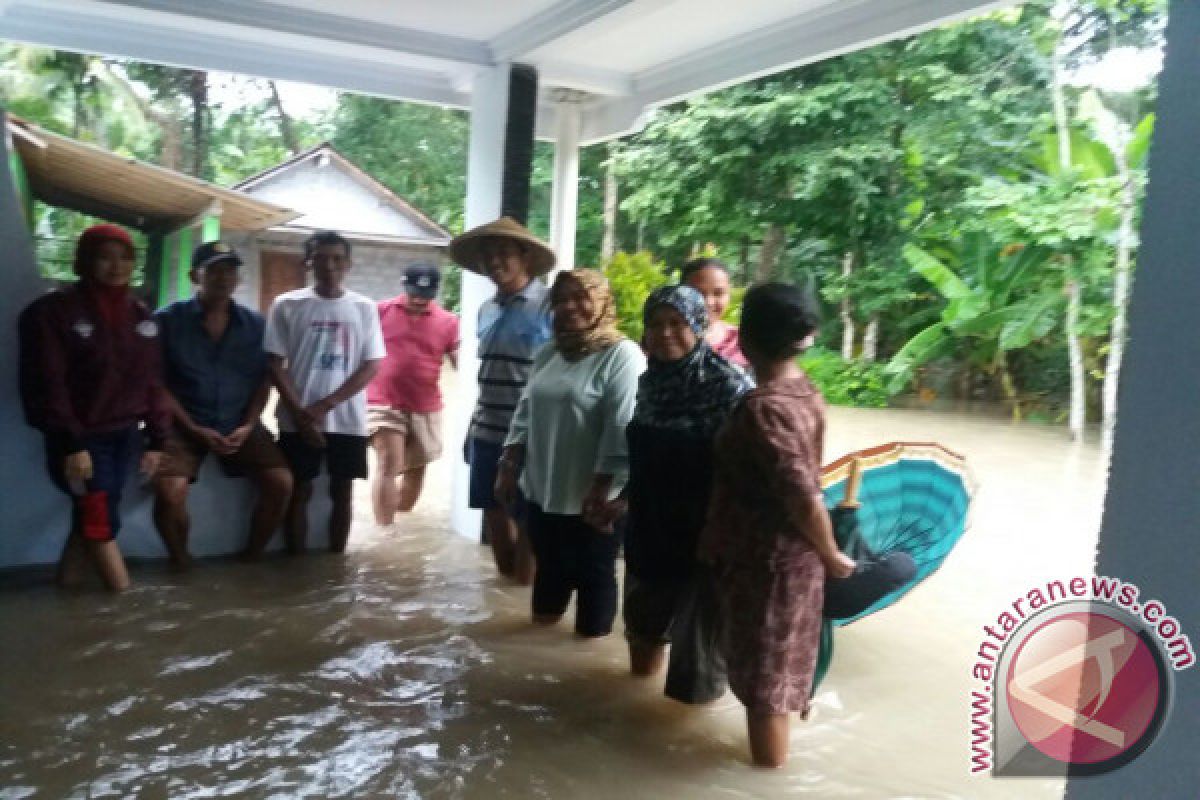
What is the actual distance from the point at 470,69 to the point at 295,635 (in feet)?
11.5

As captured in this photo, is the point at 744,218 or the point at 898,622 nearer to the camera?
the point at 898,622

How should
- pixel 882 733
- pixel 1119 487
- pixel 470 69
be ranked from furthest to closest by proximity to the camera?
pixel 470 69 → pixel 882 733 → pixel 1119 487

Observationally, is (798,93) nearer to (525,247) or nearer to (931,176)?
(931,176)

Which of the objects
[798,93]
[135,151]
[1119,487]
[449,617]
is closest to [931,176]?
[798,93]

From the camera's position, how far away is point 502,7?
186 inches

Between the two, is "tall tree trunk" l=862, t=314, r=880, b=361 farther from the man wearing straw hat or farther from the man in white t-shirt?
Result: the man in white t-shirt

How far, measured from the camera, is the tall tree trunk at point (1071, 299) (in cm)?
1145

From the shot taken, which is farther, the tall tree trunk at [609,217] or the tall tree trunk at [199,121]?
the tall tree trunk at [199,121]

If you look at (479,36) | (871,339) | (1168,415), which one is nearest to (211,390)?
(479,36)

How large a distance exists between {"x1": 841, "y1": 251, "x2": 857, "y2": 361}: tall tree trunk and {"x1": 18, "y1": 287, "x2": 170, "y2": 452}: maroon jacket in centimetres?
1188

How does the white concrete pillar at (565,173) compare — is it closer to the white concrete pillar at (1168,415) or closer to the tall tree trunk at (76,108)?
the white concrete pillar at (1168,415)

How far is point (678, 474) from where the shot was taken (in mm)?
3260

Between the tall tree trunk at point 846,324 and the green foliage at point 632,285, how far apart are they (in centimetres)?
909

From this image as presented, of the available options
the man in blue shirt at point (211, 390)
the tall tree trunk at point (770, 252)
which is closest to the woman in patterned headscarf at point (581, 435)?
the man in blue shirt at point (211, 390)
